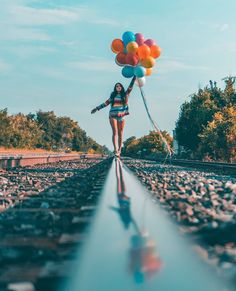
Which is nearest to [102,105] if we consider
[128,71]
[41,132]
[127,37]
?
[128,71]

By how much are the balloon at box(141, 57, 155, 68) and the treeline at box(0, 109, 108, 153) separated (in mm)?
52207

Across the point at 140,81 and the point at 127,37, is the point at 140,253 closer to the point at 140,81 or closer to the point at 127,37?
the point at 127,37

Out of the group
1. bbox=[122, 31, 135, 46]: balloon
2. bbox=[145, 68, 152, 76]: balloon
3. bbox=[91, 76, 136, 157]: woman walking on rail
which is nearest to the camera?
bbox=[122, 31, 135, 46]: balloon

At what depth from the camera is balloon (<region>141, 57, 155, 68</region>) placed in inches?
451

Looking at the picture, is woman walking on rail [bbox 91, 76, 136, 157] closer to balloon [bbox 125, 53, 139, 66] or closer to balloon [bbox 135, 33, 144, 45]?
balloon [bbox 125, 53, 139, 66]

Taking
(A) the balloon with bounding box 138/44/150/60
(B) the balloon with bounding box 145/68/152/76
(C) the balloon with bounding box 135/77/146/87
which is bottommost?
(C) the balloon with bounding box 135/77/146/87

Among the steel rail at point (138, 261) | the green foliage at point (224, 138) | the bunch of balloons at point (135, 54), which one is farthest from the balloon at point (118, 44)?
the green foliage at point (224, 138)

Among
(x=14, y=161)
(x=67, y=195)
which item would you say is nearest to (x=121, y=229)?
(x=67, y=195)

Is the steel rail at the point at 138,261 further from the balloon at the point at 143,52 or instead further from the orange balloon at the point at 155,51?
the orange balloon at the point at 155,51

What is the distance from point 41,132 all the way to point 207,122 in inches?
2634

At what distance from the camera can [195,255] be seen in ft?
6.20

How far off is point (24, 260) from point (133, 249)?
0.71 m

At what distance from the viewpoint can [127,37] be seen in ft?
38.3

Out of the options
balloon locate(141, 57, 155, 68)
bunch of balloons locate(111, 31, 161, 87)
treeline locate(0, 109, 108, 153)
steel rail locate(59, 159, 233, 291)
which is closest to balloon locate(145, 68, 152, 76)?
bunch of balloons locate(111, 31, 161, 87)
